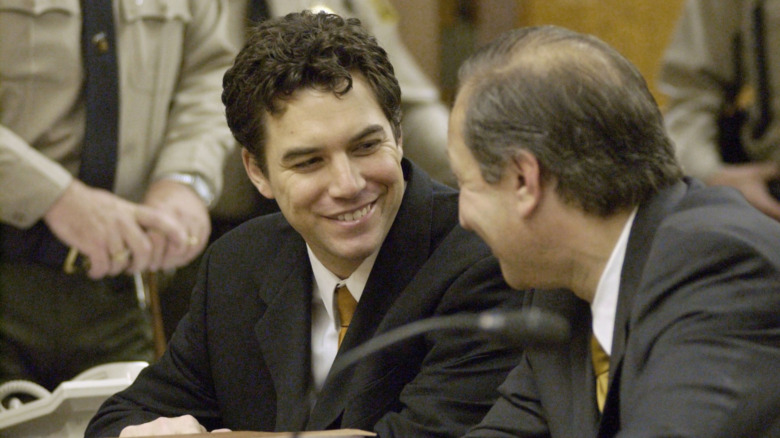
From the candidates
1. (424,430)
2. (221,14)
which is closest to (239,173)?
(221,14)

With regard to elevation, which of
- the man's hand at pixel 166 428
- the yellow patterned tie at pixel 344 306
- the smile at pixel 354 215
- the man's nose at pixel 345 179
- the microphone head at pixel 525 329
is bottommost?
the man's hand at pixel 166 428

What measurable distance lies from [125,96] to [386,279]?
131 centimetres

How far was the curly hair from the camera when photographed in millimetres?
2139

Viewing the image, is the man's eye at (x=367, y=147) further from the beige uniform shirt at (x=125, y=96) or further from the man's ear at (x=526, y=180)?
the beige uniform shirt at (x=125, y=96)

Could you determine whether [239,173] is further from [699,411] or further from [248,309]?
[699,411]

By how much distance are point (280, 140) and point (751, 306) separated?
1037 millimetres

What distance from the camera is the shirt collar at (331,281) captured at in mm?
2229

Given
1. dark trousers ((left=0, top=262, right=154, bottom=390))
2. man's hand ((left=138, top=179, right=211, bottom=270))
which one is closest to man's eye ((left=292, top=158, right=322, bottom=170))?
man's hand ((left=138, top=179, right=211, bottom=270))

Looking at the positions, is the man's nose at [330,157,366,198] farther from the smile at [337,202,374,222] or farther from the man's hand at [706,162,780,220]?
the man's hand at [706,162,780,220]

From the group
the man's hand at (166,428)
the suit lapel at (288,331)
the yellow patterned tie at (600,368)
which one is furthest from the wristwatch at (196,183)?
the yellow patterned tie at (600,368)

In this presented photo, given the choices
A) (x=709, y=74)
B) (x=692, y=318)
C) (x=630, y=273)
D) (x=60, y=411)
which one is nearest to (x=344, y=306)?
(x=60, y=411)

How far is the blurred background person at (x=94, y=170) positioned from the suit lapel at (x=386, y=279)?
43.4 inches

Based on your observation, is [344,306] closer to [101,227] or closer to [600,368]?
[600,368]

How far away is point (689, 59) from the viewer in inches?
127
